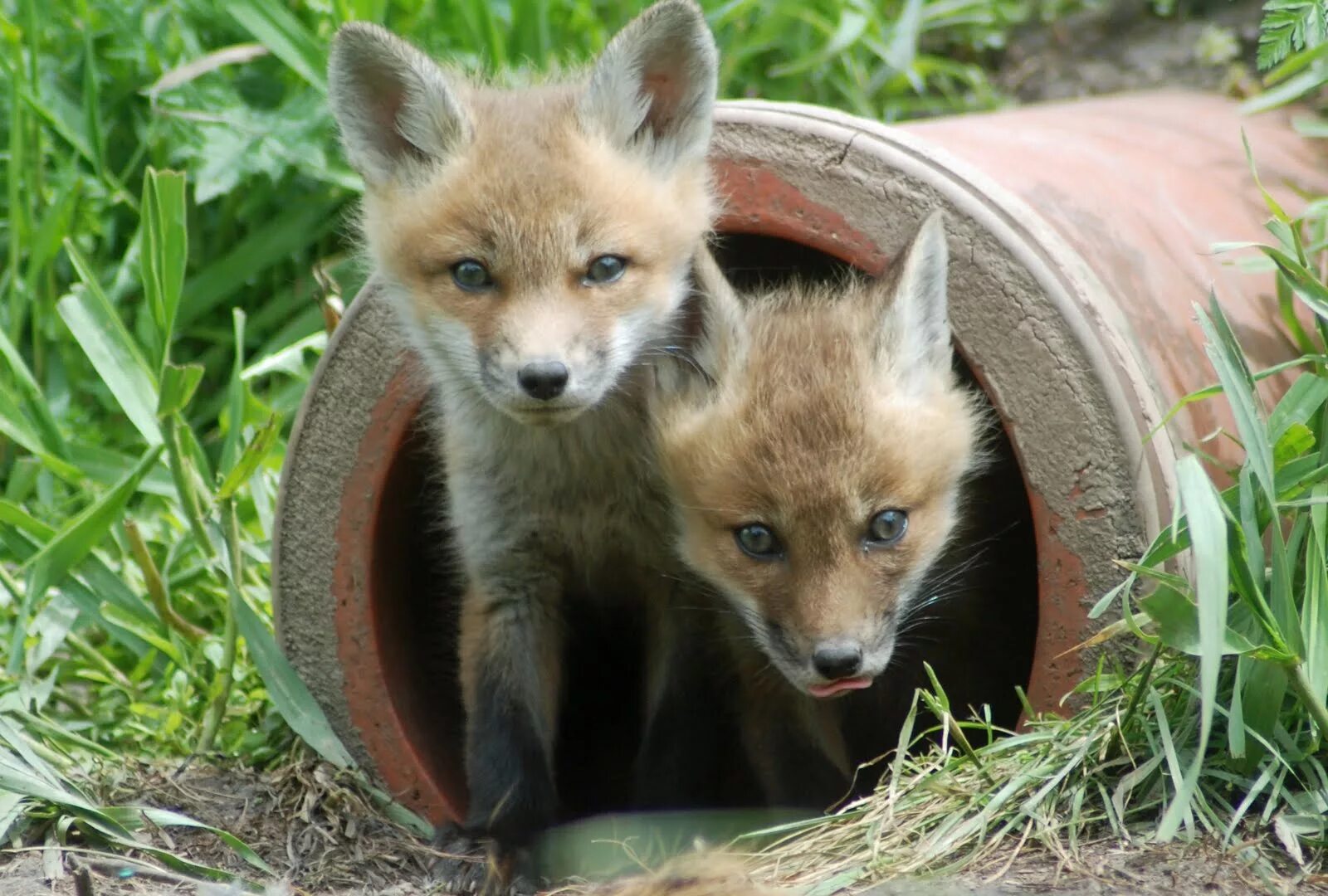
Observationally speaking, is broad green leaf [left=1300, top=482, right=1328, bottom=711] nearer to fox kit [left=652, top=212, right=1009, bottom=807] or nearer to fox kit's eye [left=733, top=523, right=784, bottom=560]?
fox kit [left=652, top=212, right=1009, bottom=807]

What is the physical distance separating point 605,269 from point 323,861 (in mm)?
1428

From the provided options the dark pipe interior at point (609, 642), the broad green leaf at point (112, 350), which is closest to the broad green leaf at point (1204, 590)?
the dark pipe interior at point (609, 642)

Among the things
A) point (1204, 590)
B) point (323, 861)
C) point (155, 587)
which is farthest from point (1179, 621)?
point (155, 587)

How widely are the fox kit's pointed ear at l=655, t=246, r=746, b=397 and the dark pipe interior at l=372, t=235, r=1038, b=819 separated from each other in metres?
0.76

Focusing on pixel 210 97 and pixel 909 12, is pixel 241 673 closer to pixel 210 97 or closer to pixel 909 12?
pixel 210 97

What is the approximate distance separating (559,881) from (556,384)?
1.05m

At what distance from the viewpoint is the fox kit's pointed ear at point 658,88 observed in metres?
3.12

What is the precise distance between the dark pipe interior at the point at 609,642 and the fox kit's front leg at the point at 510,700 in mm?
222

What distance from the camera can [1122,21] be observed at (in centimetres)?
623

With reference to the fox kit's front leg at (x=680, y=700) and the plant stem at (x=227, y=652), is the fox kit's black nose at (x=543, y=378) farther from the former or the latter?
the plant stem at (x=227, y=652)

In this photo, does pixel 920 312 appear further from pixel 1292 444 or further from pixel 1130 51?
pixel 1130 51

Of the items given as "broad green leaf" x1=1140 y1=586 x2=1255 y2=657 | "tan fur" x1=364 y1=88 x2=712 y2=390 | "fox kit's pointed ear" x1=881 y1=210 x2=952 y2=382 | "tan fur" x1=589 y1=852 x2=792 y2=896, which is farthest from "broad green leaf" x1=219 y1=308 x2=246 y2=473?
"broad green leaf" x1=1140 y1=586 x2=1255 y2=657

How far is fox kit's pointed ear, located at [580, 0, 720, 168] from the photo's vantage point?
123 inches

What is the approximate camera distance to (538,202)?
2961mm
